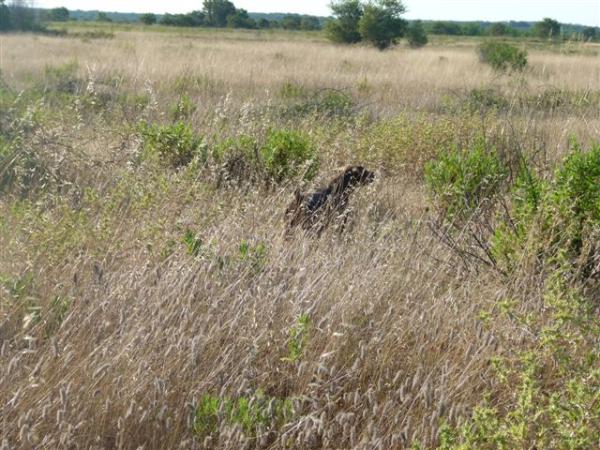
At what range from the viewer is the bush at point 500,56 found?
15438 mm

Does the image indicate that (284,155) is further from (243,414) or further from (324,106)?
(324,106)

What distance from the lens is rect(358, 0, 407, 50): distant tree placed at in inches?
1184

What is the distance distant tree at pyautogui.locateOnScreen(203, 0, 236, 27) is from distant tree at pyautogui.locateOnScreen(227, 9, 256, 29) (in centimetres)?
68

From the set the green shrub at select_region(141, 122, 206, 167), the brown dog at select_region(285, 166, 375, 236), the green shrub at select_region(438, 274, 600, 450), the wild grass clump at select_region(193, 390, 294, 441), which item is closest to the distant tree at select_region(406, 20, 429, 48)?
the green shrub at select_region(141, 122, 206, 167)

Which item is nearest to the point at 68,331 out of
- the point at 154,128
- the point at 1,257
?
the point at 1,257

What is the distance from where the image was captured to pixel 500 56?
648 inches

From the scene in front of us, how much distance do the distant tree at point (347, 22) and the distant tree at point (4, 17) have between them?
1457 cm

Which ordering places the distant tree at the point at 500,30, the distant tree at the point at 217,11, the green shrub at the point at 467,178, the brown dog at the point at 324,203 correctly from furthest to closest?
the distant tree at the point at 217,11, the distant tree at the point at 500,30, the green shrub at the point at 467,178, the brown dog at the point at 324,203

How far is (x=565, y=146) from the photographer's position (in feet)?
22.5

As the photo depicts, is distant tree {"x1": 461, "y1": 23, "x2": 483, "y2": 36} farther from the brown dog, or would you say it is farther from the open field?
the open field

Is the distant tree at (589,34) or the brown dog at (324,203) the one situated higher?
the distant tree at (589,34)

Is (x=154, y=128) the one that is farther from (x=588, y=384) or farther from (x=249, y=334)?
(x=588, y=384)

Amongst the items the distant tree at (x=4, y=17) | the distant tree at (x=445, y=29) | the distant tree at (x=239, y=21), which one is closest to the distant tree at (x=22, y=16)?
the distant tree at (x=4, y=17)

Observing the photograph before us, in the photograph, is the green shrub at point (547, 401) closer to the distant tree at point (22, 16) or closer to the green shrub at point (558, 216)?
the green shrub at point (558, 216)
